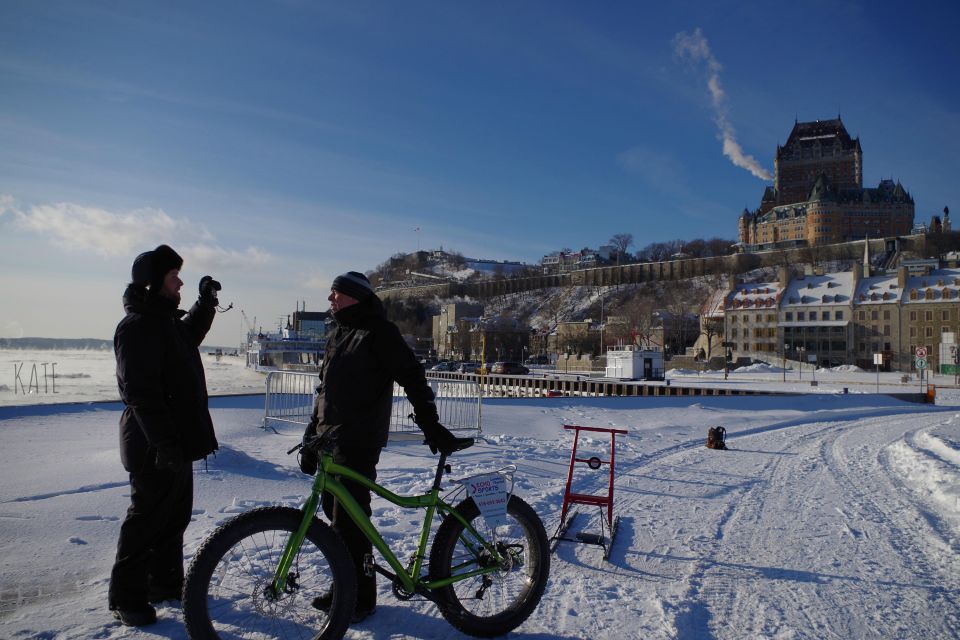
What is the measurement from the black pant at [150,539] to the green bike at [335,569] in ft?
2.08

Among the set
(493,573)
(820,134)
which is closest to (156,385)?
(493,573)

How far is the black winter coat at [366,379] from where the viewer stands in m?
3.74

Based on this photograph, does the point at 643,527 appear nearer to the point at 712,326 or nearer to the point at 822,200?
the point at 712,326

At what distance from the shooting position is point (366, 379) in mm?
3807

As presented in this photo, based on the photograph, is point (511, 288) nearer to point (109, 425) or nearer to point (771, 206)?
point (771, 206)

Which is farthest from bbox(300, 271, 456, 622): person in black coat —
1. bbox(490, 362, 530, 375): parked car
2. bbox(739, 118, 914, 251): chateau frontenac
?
bbox(739, 118, 914, 251): chateau frontenac

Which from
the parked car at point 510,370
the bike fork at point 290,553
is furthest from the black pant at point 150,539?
the parked car at point 510,370

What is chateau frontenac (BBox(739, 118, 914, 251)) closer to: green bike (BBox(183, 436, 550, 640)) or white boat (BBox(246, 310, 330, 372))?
white boat (BBox(246, 310, 330, 372))

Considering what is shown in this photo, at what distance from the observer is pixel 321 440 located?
3.72 meters

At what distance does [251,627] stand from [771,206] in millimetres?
172290

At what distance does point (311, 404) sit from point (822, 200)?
143 m

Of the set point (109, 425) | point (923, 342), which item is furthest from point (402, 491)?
point (923, 342)

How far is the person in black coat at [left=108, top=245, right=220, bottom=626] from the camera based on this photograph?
11.9ft

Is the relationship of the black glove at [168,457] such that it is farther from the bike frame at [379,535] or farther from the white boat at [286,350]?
the white boat at [286,350]
